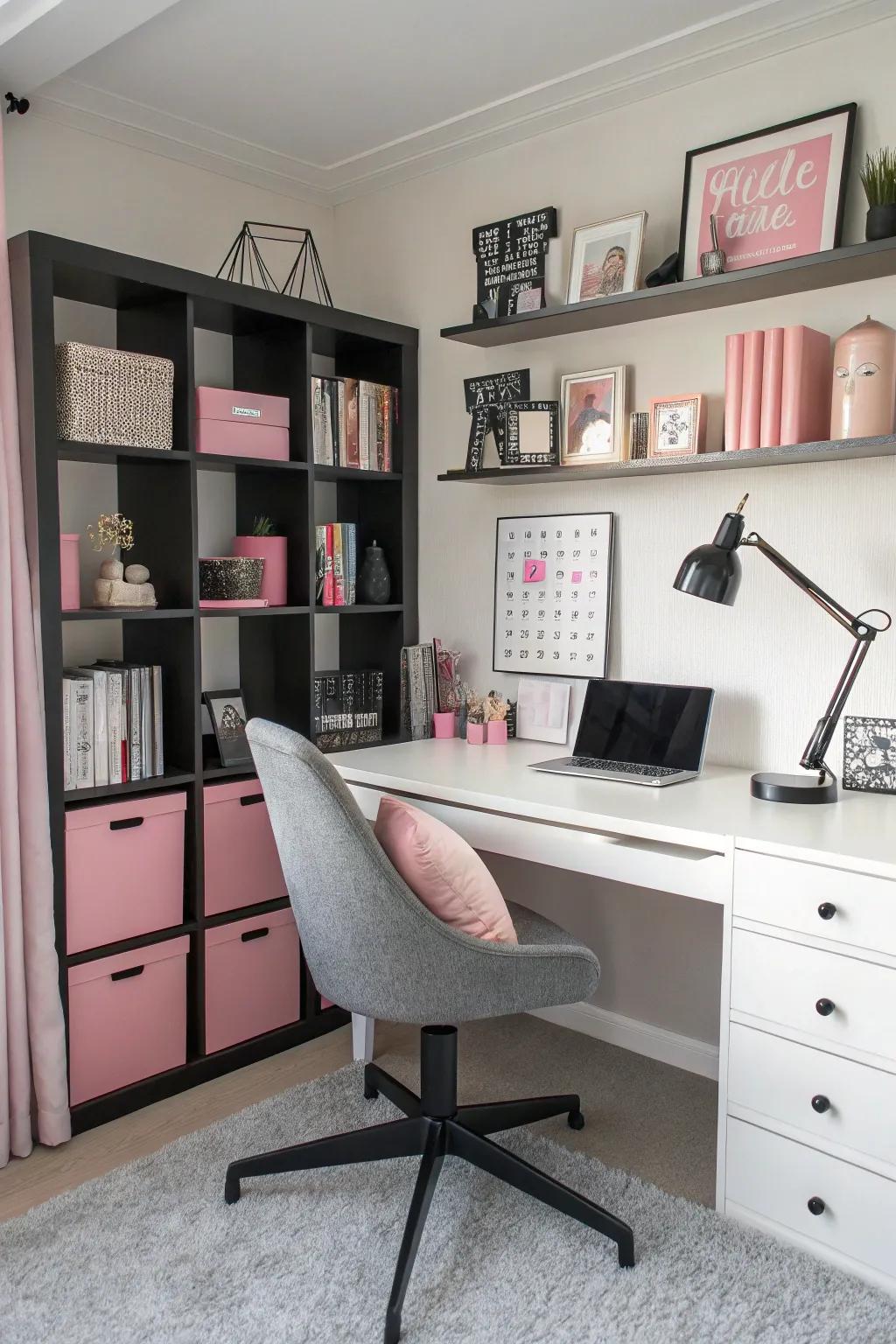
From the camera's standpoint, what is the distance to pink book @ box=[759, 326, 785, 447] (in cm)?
222

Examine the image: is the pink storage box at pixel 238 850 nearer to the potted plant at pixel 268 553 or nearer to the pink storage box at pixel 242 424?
the potted plant at pixel 268 553

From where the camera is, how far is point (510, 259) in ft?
9.30

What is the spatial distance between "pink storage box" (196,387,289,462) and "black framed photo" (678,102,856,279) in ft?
3.58

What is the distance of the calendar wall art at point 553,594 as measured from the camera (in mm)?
2781

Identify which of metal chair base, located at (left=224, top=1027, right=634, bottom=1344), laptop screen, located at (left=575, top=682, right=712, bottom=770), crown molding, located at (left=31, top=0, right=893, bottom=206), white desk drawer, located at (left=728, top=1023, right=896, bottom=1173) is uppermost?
crown molding, located at (left=31, top=0, right=893, bottom=206)

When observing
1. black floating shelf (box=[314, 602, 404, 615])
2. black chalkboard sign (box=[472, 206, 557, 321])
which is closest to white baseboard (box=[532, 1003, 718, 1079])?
black floating shelf (box=[314, 602, 404, 615])

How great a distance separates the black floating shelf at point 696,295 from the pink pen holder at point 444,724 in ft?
3.40

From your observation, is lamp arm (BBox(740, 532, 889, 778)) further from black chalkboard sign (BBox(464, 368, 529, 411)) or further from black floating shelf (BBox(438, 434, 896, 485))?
black chalkboard sign (BBox(464, 368, 529, 411))

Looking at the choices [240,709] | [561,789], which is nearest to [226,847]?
[240,709]

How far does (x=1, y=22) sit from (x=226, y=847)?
1886 millimetres

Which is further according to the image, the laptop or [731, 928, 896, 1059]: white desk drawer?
the laptop

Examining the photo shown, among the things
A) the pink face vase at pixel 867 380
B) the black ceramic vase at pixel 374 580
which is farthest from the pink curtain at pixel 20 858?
the pink face vase at pixel 867 380

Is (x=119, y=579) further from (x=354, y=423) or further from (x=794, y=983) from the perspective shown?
(x=794, y=983)

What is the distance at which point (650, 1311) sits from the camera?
179cm
